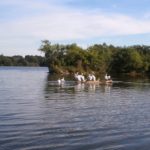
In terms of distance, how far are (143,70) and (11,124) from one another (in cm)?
14871

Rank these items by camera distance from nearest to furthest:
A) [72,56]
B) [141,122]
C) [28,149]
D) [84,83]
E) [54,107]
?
1. [28,149]
2. [141,122]
3. [54,107]
4. [84,83]
5. [72,56]

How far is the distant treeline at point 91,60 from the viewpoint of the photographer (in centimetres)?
16450

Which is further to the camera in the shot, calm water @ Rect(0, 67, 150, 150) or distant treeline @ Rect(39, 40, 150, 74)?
distant treeline @ Rect(39, 40, 150, 74)

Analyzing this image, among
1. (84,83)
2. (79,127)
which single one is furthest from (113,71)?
(79,127)

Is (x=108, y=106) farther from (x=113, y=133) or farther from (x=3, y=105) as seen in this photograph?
(x=113, y=133)

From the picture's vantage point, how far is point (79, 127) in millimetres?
28359

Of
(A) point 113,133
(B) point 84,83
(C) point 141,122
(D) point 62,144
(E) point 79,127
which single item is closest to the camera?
(D) point 62,144

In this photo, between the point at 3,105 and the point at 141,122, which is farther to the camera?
the point at 3,105

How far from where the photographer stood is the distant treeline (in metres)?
164

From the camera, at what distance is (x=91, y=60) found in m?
165

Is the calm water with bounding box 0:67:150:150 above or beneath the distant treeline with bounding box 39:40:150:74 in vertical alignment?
beneath

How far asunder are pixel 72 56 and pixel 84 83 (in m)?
87.4

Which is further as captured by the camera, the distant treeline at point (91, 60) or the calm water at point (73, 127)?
the distant treeline at point (91, 60)

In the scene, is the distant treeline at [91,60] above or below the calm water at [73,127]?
above
